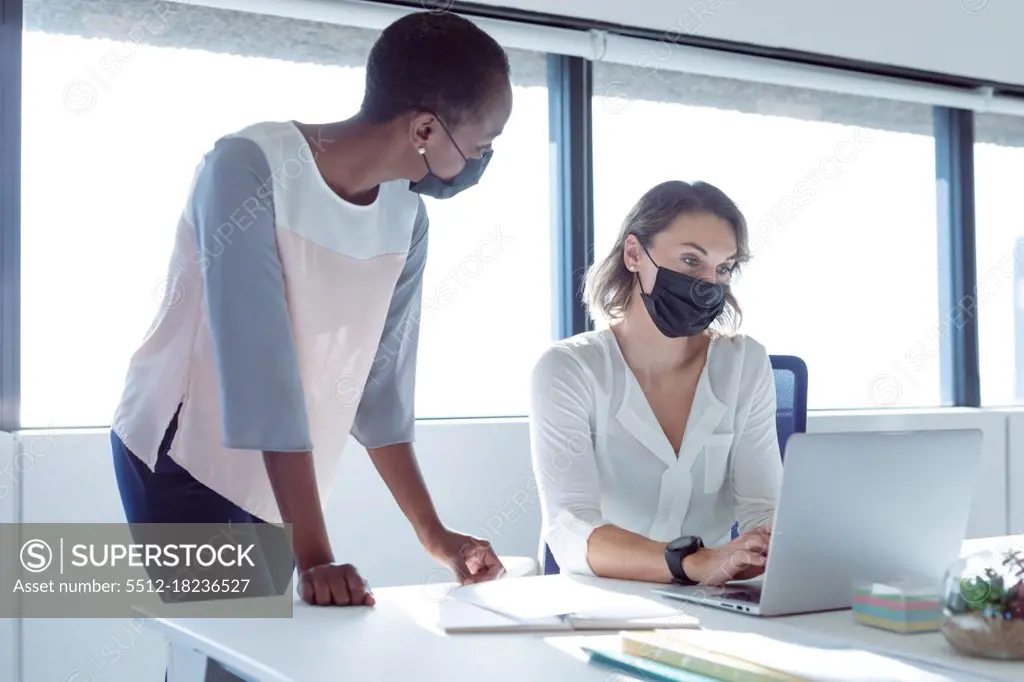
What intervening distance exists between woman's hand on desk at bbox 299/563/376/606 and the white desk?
2 cm

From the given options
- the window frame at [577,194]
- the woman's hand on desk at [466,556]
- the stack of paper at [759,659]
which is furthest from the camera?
the window frame at [577,194]

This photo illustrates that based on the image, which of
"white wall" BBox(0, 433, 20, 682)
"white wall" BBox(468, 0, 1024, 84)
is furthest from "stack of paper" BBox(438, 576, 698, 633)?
"white wall" BBox(468, 0, 1024, 84)

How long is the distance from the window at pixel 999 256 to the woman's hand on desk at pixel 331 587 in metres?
4.13

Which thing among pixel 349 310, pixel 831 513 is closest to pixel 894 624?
pixel 831 513

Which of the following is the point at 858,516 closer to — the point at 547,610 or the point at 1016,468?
the point at 547,610

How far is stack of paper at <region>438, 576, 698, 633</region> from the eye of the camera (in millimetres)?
1381

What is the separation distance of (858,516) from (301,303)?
0.80 m

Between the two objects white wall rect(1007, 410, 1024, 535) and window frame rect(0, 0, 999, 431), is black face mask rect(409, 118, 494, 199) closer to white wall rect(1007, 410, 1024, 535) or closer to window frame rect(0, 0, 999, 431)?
window frame rect(0, 0, 999, 431)

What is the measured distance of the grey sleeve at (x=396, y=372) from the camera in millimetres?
1743

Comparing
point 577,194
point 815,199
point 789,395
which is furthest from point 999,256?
point 789,395

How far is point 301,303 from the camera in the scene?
5.20 feet

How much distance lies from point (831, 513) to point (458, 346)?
2343mm

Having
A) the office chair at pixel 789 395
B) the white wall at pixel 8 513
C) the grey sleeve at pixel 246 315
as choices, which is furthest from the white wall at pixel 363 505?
the grey sleeve at pixel 246 315

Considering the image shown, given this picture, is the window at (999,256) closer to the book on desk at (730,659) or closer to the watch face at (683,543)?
the watch face at (683,543)
